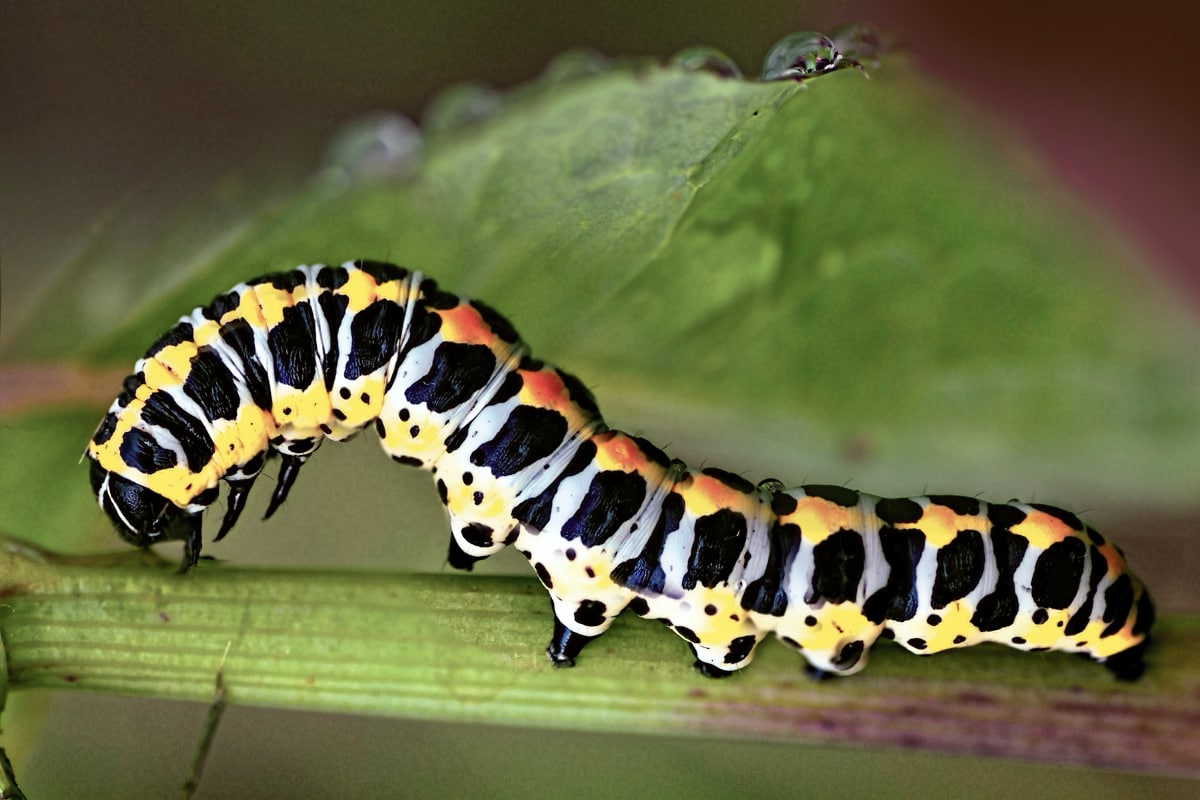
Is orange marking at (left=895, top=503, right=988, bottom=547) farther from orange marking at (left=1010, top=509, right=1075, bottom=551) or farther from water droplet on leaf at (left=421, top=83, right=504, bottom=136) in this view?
water droplet on leaf at (left=421, top=83, right=504, bottom=136)

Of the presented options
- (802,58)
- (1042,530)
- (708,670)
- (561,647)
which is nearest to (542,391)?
(561,647)

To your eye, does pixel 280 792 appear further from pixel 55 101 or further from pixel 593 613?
pixel 55 101

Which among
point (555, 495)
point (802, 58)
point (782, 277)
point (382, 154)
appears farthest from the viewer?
point (782, 277)

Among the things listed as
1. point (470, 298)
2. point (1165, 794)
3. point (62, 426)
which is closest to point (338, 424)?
point (470, 298)

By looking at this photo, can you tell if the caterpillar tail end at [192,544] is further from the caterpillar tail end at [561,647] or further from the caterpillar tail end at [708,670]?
the caterpillar tail end at [708,670]

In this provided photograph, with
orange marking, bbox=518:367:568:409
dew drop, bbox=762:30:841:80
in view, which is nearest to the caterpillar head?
orange marking, bbox=518:367:568:409

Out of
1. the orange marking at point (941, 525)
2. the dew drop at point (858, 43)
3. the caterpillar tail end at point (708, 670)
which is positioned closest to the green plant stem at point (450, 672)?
the caterpillar tail end at point (708, 670)

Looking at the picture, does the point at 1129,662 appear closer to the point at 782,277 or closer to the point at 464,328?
the point at 782,277
